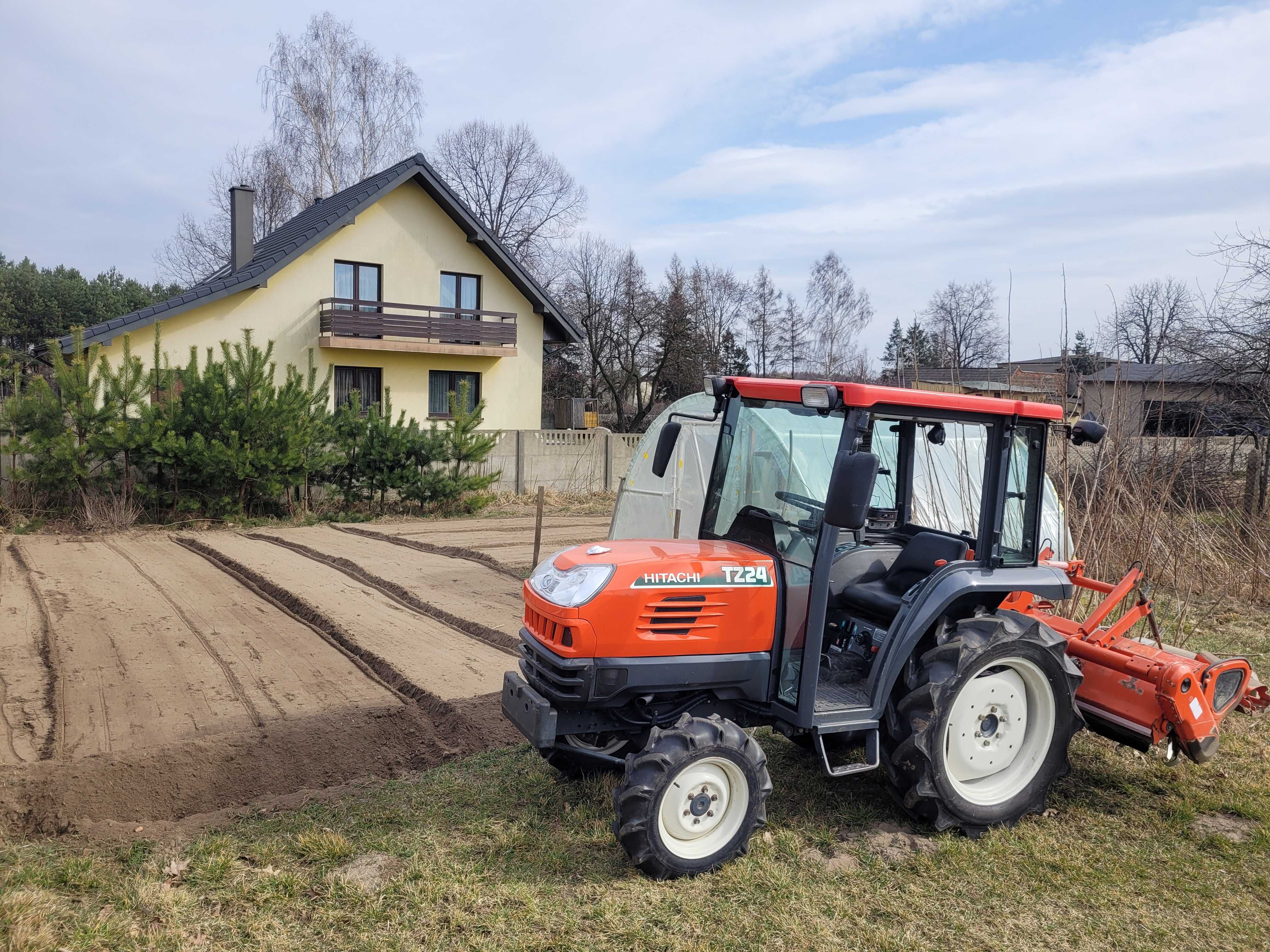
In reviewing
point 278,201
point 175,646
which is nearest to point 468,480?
point 175,646

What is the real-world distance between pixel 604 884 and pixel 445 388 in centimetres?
2141

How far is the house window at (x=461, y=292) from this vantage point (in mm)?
24219

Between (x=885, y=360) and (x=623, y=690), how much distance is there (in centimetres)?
1428

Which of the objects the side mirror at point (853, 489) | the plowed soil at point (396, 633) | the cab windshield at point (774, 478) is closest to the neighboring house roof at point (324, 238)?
the plowed soil at point (396, 633)

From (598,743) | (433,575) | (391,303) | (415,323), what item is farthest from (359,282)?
(598,743)

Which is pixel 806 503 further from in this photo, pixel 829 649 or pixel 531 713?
pixel 531 713

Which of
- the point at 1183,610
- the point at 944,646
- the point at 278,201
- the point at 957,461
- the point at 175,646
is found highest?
the point at 278,201

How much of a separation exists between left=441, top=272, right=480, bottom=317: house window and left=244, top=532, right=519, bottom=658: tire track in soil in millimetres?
10774

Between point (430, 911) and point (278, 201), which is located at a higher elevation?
point (278, 201)

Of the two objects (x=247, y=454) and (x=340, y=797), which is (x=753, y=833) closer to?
(x=340, y=797)

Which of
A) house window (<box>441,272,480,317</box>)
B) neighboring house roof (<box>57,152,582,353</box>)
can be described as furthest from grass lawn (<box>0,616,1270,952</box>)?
house window (<box>441,272,480,317</box>)

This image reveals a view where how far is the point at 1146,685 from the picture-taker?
16.2ft

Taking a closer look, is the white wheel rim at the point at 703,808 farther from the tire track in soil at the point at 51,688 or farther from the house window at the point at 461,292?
the house window at the point at 461,292

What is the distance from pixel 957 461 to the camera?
613 centimetres
